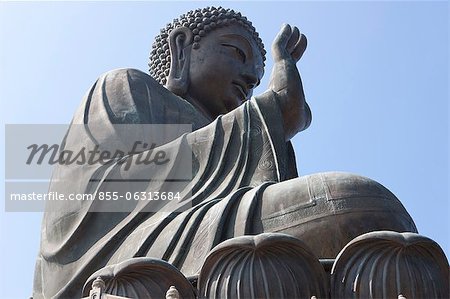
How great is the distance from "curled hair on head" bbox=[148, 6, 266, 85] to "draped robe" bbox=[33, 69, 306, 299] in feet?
4.03

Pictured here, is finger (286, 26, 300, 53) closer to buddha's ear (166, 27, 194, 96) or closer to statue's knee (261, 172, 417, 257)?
buddha's ear (166, 27, 194, 96)

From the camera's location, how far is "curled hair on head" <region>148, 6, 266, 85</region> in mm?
9297

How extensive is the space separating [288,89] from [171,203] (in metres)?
1.18

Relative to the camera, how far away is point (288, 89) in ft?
25.1

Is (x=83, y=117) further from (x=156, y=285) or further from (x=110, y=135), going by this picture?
(x=156, y=285)

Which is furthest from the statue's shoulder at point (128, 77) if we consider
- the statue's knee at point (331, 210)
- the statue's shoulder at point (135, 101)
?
the statue's knee at point (331, 210)

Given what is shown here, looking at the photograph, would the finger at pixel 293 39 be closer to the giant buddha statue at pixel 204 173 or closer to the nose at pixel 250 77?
the giant buddha statue at pixel 204 173

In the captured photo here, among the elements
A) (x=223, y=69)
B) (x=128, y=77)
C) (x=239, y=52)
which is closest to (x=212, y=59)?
(x=223, y=69)

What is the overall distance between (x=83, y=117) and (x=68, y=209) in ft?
3.05

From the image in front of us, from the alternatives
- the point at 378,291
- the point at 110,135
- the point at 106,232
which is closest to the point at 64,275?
the point at 106,232

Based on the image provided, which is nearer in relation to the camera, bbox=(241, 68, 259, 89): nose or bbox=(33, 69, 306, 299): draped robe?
bbox=(33, 69, 306, 299): draped robe

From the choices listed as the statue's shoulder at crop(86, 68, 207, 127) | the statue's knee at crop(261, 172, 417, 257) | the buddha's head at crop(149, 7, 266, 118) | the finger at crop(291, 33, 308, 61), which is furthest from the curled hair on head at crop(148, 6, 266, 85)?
the statue's knee at crop(261, 172, 417, 257)

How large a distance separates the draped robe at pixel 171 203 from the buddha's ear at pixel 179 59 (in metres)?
0.82

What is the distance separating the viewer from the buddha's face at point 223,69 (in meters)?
9.11
